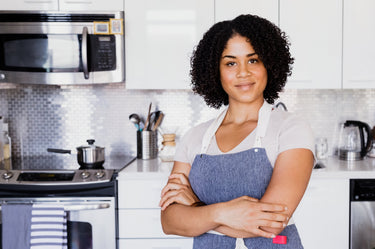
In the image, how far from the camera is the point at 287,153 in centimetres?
109

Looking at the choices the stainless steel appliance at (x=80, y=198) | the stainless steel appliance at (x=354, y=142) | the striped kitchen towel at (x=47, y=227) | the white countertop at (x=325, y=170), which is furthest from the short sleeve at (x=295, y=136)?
the stainless steel appliance at (x=354, y=142)

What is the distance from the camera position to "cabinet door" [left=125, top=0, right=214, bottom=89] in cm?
246

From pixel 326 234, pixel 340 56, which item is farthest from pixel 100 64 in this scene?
pixel 326 234

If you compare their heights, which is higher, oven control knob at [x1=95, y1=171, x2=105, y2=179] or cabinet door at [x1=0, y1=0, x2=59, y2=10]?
cabinet door at [x1=0, y1=0, x2=59, y2=10]

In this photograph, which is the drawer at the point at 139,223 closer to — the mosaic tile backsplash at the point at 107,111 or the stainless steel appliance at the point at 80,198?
the stainless steel appliance at the point at 80,198

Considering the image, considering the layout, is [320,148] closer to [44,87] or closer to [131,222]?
[131,222]

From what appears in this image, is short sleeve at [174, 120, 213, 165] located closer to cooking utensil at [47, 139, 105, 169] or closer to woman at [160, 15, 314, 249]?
woman at [160, 15, 314, 249]

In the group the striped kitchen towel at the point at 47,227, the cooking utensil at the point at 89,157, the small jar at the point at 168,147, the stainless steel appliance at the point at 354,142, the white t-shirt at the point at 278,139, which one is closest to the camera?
the white t-shirt at the point at 278,139

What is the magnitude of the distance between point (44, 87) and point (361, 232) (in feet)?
7.71

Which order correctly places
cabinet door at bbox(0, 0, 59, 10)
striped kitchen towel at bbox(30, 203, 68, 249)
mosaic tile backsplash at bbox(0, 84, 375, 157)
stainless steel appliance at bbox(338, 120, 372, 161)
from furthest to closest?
mosaic tile backsplash at bbox(0, 84, 375, 157), stainless steel appliance at bbox(338, 120, 372, 161), cabinet door at bbox(0, 0, 59, 10), striped kitchen towel at bbox(30, 203, 68, 249)

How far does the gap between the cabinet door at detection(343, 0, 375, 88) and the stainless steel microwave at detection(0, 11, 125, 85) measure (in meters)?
1.45

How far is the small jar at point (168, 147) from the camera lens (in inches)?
105

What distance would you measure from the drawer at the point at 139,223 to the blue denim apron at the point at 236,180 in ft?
3.32

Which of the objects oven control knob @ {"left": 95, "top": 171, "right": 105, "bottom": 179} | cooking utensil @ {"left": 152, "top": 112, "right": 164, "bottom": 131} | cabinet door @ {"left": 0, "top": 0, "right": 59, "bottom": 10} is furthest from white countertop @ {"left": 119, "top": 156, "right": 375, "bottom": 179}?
cabinet door @ {"left": 0, "top": 0, "right": 59, "bottom": 10}
